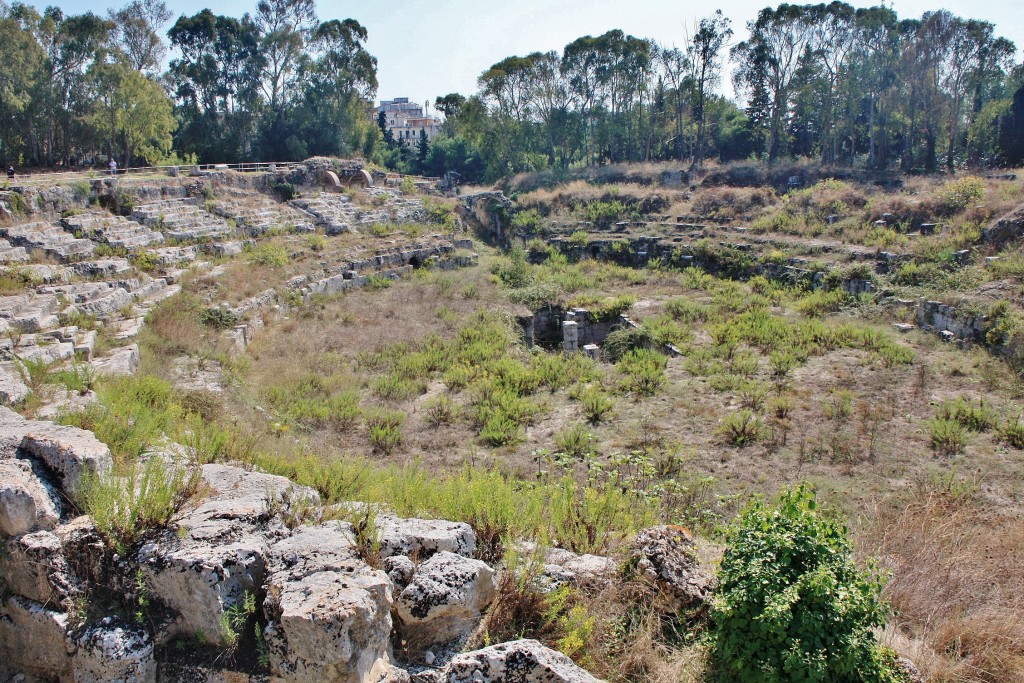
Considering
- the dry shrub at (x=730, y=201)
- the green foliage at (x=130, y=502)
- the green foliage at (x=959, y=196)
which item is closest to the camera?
the green foliage at (x=130, y=502)

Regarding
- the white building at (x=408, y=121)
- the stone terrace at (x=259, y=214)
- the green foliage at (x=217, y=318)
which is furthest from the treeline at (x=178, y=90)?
the white building at (x=408, y=121)

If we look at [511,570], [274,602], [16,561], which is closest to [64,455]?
[16,561]

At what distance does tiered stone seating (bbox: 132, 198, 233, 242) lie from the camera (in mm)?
17703

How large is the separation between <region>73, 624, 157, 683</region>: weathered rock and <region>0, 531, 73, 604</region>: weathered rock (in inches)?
12.2

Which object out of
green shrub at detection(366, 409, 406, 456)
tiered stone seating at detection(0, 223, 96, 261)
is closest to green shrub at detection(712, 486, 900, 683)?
green shrub at detection(366, 409, 406, 456)

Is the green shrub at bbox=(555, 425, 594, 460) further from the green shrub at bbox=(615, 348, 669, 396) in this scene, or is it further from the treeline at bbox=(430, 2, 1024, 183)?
the treeline at bbox=(430, 2, 1024, 183)

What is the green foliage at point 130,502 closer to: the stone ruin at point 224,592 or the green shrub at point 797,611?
the stone ruin at point 224,592

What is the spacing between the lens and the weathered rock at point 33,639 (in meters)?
3.00

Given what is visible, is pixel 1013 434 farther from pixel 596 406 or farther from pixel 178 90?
pixel 178 90

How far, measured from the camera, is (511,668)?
111 inches

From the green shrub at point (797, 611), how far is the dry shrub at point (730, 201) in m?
23.5

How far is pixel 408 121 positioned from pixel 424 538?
85.5 metres

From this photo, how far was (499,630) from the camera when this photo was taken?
3.44 meters

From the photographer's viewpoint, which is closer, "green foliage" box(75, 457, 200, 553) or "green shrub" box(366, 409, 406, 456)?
"green foliage" box(75, 457, 200, 553)
